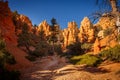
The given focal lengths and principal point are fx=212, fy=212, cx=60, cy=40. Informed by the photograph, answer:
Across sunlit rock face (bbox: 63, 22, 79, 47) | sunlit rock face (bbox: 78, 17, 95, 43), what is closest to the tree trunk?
sunlit rock face (bbox: 78, 17, 95, 43)

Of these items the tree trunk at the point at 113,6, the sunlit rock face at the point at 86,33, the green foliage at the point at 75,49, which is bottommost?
the tree trunk at the point at 113,6

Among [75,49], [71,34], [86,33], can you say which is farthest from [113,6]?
[71,34]

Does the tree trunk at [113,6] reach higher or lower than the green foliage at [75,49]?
lower

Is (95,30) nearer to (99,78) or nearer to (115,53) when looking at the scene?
(115,53)

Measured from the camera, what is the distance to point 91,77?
15.6 meters

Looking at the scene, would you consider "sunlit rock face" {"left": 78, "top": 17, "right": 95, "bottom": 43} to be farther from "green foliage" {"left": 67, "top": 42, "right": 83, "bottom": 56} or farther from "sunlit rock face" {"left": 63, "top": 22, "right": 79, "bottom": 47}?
"green foliage" {"left": 67, "top": 42, "right": 83, "bottom": 56}

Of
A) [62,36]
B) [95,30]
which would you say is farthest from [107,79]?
[62,36]

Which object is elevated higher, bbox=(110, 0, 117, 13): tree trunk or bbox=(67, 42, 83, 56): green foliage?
bbox=(67, 42, 83, 56): green foliage

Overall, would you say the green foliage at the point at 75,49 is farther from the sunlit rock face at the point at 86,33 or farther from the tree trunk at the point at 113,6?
the tree trunk at the point at 113,6

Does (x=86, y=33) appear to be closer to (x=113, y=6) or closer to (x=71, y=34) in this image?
(x=71, y=34)

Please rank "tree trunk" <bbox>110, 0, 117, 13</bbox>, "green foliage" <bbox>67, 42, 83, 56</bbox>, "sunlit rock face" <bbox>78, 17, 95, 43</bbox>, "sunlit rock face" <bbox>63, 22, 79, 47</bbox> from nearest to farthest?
"tree trunk" <bbox>110, 0, 117, 13</bbox>
"green foliage" <bbox>67, 42, 83, 56</bbox>
"sunlit rock face" <bbox>78, 17, 95, 43</bbox>
"sunlit rock face" <bbox>63, 22, 79, 47</bbox>

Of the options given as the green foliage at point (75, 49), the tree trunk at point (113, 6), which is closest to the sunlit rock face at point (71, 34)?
the green foliage at point (75, 49)

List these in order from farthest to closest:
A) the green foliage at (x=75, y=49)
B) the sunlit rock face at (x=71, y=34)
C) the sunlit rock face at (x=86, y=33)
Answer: the sunlit rock face at (x=71, y=34), the sunlit rock face at (x=86, y=33), the green foliage at (x=75, y=49)

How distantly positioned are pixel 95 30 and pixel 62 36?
55.2 feet
